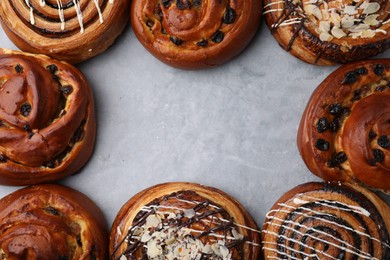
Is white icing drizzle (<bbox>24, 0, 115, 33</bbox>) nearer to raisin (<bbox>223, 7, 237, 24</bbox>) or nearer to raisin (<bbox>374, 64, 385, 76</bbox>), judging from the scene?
raisin (<bbox>223, 7, 237, 24</bbox>)

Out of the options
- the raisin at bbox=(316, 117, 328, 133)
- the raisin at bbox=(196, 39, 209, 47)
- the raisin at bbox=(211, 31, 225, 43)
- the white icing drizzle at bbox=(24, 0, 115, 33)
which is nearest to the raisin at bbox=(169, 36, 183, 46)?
the raisin at bbox=(196, 39, 209, 47)

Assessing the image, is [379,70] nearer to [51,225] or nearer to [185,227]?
[185,227]

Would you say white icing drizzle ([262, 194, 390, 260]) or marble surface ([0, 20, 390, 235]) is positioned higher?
marble surface ([0, 20, 390, 235])

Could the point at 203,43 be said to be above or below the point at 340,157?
above

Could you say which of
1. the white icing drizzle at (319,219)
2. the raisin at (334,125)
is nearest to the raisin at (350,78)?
the raisin at (334,125)

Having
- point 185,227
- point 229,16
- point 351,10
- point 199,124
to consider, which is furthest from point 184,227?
point 351,10

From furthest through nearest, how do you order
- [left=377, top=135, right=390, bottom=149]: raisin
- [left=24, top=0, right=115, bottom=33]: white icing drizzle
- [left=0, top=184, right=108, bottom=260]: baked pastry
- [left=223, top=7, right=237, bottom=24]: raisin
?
[left=24, top=0, right=115, bottom=33]: white icing drizzle
[left=223, top=7, right=237, bottom=24]: raisin
[left=0, top=184, right=108, bottom=260]: baked pastry
[left=377, top=135, right=390, bottom=149]: raisin
